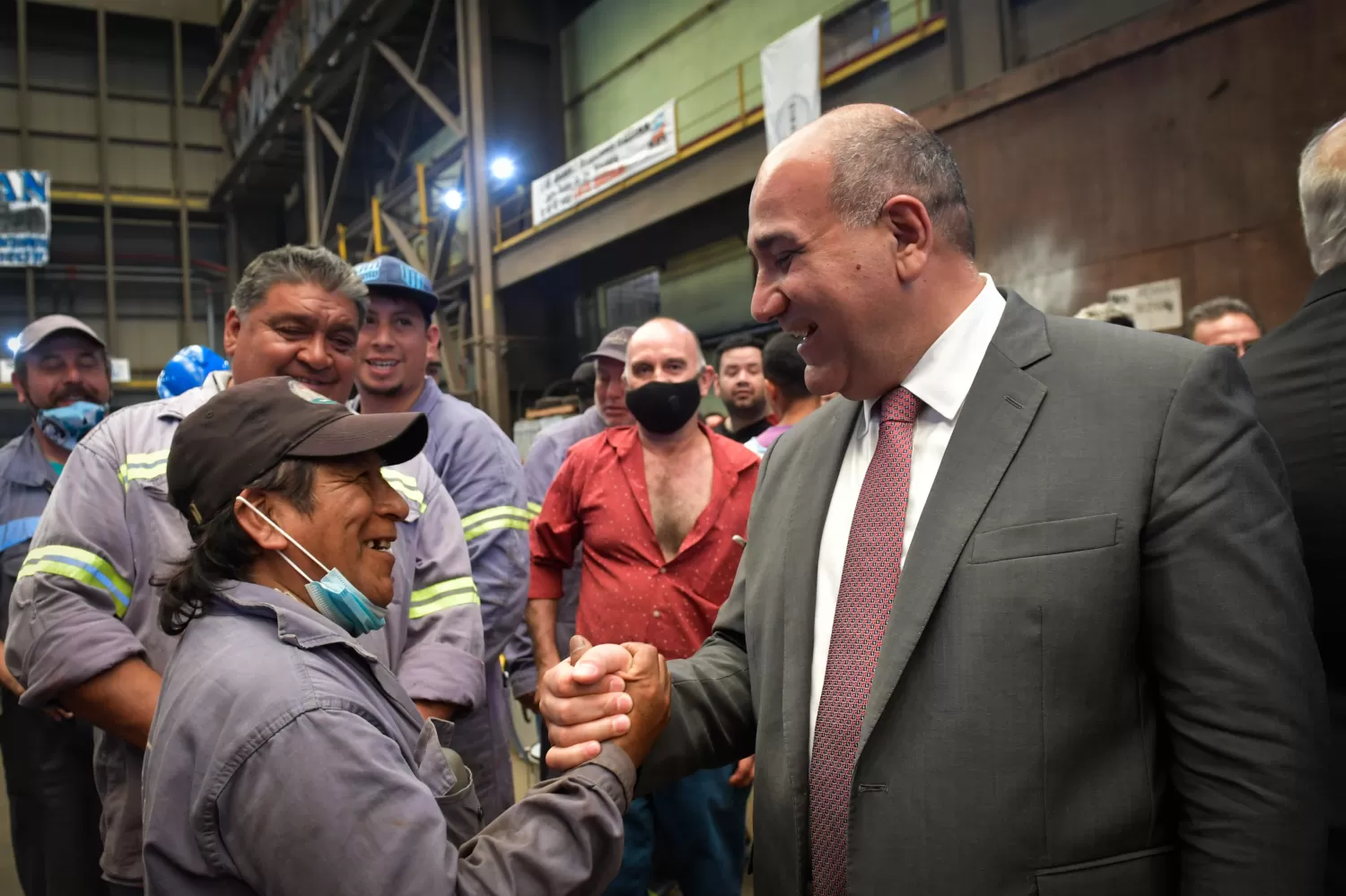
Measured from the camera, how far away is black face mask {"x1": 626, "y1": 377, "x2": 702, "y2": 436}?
2873 mm

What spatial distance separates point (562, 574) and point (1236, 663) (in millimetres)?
2345

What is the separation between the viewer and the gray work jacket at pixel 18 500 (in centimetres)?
299

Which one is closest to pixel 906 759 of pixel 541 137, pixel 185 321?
pixel 541 137

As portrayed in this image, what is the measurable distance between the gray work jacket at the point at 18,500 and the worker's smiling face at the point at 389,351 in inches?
49.5

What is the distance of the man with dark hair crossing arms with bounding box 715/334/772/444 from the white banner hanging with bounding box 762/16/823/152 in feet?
12.6

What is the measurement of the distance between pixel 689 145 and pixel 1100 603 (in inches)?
348

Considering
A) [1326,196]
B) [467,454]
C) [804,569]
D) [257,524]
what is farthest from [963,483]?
[467,454]

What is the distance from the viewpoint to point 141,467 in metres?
1.84

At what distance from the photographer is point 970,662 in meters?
1.16

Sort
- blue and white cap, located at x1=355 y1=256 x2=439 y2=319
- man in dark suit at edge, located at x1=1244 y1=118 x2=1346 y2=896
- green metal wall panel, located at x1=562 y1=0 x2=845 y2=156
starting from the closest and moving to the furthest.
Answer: man in dark suit at edge, located at x1=1244 y1=118 x2=1346 y2=896
blue and white cap, located at x1=355 y1=256 x2=439 y2=319
green metal wall panel, located at x1=562 y1=0 x2=845 y2=156

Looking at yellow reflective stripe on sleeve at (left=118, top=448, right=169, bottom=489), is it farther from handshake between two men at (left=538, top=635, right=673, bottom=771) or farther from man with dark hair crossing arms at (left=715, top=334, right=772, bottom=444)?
man with dark hair crossing arms at (left=715, top=334, right=772, bottom=444)

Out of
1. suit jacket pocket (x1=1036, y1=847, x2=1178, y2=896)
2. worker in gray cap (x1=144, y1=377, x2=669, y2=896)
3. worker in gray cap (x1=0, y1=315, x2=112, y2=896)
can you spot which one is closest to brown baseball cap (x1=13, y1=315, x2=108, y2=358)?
worker in gray cap (x1=0, y1=315, x2=112, y2=896)

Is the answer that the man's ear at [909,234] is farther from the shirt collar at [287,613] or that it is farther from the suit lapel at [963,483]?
the shirt collar at [287,613]

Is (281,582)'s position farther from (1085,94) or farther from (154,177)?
(154,177)
